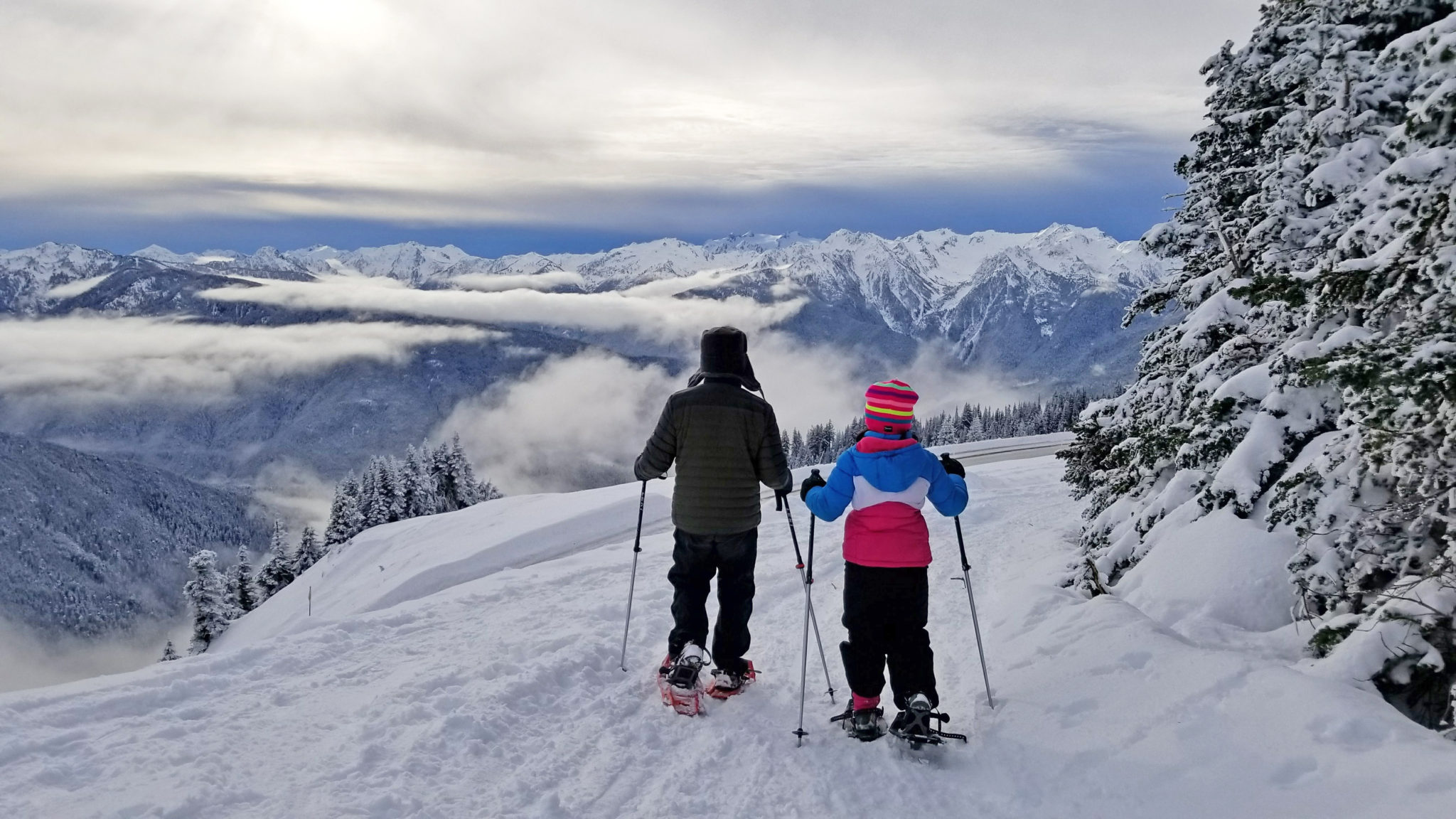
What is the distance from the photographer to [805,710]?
5602 millimetres

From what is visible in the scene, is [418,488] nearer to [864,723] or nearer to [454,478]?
[454,478]

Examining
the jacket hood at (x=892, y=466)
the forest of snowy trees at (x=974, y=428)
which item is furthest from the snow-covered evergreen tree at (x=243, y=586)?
the jacket hood at (x=892, y=466)

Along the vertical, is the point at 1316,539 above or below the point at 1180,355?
below

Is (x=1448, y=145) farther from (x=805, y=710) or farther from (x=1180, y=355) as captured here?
(x=805, y=710)

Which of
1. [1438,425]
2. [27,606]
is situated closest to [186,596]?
[1438,425]

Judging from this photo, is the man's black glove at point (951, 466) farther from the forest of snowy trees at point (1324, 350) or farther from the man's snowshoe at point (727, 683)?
the forest of snowy trees at point (1324, 350)

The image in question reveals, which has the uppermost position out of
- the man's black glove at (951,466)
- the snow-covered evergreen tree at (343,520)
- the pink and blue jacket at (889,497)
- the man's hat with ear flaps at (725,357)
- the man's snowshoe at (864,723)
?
the man's hat with ear flaps at (725,357)

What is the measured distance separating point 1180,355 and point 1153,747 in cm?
609

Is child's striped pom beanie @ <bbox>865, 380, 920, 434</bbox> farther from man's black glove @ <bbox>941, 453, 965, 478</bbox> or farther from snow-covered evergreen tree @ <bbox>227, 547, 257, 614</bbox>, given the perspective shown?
snow-covered evergreen tree @ <bbox>227, 547, 257, 614</bbox>

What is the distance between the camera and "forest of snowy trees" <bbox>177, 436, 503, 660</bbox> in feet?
120

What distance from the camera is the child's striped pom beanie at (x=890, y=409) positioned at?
4.88 meters

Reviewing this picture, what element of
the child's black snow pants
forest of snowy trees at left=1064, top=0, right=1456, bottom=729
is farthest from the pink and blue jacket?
forest of snowy trees at left=1064, top=0, right=1456, bottom=729

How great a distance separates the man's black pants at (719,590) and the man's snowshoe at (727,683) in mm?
50

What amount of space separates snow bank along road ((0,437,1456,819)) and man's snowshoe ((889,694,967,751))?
0.11 metres
